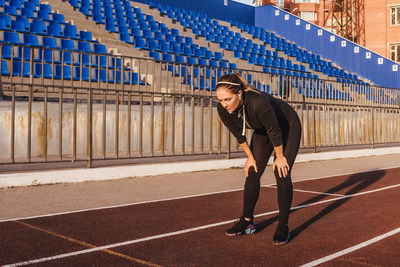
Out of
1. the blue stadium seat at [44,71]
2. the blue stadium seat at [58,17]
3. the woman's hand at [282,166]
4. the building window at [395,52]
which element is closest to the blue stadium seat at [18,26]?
the blue stadium seat at [58,17]

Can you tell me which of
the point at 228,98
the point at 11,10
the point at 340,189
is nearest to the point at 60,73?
the point at 11,10

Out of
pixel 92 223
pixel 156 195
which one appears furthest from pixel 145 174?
pixel 92 223

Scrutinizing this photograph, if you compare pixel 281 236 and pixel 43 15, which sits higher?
pixel 43 15

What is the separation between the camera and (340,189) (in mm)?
8094

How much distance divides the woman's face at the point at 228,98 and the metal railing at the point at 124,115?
4.91 m

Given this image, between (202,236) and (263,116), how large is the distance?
146 cm

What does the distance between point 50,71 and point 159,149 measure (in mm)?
3809

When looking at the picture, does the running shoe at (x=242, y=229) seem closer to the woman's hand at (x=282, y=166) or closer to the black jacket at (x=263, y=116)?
the woman's hand at (x=282, y=166)

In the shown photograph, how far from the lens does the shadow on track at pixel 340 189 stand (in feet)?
16.9

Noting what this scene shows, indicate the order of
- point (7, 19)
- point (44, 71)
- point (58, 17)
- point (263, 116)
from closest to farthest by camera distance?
point (263, 116)
point (44, 71)
point (7, 19)
point (58, 17)

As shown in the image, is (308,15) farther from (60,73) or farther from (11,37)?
(60,73)

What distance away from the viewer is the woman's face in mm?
3984

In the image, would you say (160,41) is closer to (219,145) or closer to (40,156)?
(219,145)

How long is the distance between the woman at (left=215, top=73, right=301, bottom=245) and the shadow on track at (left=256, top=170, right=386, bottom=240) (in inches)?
16.8
